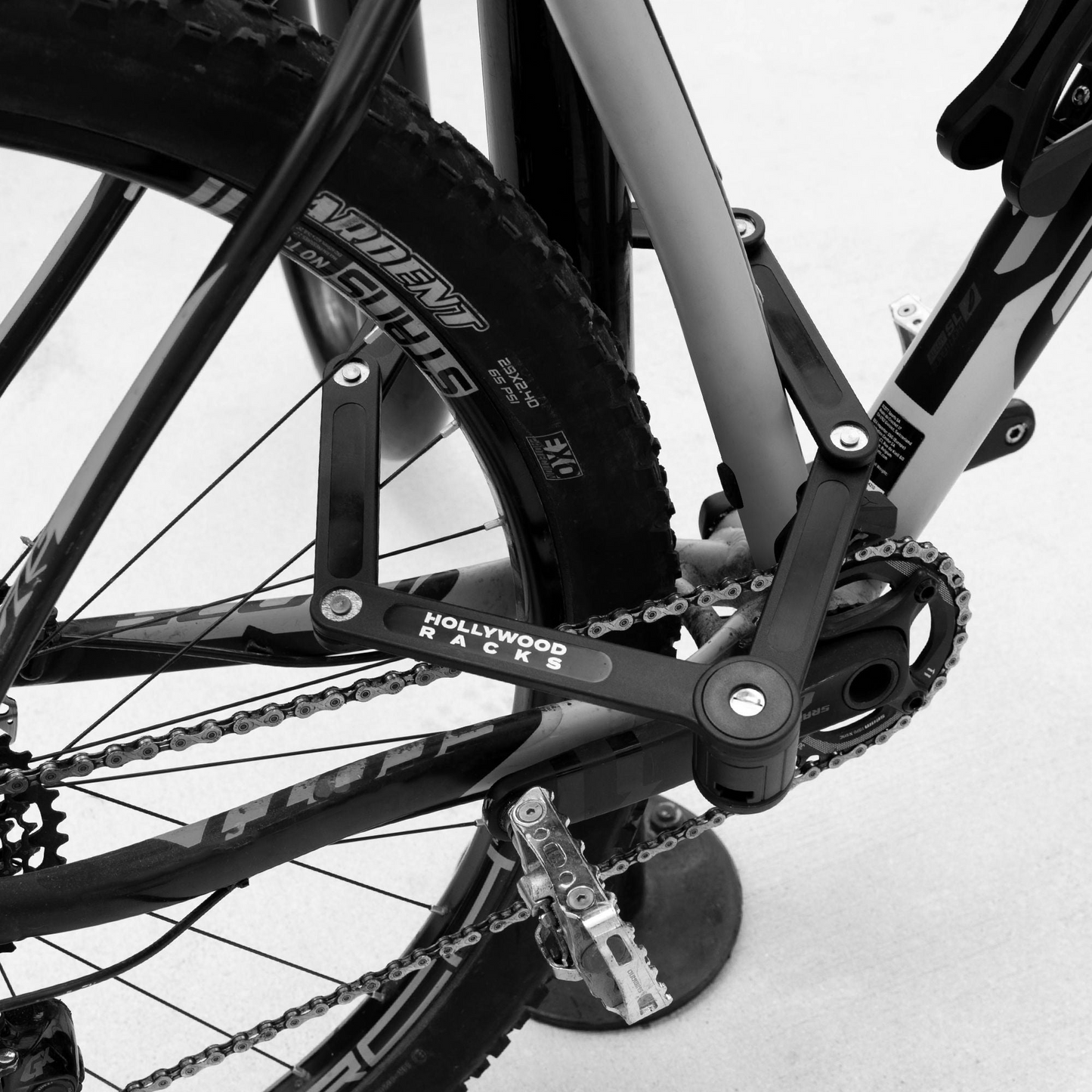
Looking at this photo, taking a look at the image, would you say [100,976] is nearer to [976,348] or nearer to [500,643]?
[500,643]

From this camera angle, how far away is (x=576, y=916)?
703 millimetres

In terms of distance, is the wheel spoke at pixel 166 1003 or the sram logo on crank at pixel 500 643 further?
the wheel spoke at pixel 166 1003

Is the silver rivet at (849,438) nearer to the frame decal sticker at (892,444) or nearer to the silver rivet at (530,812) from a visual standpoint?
the frame decal sticker at (892,444)

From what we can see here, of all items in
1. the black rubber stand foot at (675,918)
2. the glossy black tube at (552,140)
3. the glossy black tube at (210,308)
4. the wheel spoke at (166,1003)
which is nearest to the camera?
the glossy black tube at (210,308)

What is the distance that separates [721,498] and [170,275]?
96 cm

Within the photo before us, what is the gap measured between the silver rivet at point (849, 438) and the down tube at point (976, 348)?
0.09 meters

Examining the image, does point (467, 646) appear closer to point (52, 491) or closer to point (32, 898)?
point (32, 898)

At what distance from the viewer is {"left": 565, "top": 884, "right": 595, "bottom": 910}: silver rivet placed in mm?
703

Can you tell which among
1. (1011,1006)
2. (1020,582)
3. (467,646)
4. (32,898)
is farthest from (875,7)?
(32,898)

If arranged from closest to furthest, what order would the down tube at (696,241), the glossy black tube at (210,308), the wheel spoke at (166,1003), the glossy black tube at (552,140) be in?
the glossy black tube at (210,308), the down tube at (696,241), the glossy black tube at (552,140), the wheel spoke at (166,1003)

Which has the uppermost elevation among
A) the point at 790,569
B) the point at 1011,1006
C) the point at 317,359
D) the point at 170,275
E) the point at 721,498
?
the point at 170,275

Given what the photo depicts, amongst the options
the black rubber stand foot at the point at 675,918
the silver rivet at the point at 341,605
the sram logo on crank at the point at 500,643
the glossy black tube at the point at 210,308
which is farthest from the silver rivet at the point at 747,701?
the black rubber stand foot at the point at 675,918

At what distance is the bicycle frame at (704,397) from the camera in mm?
681

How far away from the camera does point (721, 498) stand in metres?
0.89
